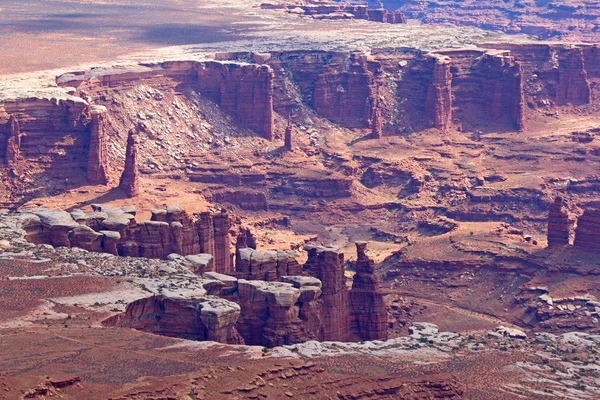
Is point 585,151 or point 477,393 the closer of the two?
point 477,393

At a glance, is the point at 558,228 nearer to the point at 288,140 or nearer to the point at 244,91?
the point at 288,140

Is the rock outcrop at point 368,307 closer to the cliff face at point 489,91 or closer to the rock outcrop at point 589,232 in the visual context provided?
the rock outcrop at point 589,232

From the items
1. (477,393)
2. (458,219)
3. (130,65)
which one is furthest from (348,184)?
(477,393)

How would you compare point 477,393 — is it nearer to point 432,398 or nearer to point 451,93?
point 432,398

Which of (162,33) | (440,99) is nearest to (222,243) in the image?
(440,99)

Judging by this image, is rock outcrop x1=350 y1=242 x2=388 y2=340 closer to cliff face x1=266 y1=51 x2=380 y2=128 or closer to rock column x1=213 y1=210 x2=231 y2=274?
rock column x1=213 y1=210 x2=231 y2=274

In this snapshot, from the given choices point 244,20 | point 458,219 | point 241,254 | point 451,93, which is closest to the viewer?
point 241,254

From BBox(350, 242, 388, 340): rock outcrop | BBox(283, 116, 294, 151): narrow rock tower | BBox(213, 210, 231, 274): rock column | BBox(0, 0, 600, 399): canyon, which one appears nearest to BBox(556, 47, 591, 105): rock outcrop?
BBox(0, 0, 600, 399): canyon

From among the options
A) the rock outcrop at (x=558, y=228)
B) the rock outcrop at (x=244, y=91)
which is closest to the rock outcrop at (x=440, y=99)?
the rock outcrop at (x=244, y=91)
